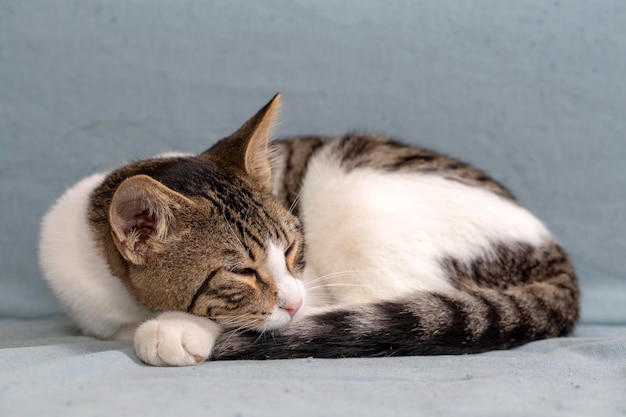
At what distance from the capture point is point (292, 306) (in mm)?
1728

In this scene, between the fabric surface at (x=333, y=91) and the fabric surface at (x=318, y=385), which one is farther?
the fabric surface at (x=333, y=91)

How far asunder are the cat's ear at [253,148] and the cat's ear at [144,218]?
0.31 meters

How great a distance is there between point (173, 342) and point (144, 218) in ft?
1.08

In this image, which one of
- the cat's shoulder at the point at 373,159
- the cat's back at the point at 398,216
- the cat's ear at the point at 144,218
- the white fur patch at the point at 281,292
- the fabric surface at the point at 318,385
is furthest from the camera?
the cat's shoulder at the point at 373,159

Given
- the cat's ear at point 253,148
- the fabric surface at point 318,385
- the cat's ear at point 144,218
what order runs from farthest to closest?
the cat's ear at point 253,148
the cat's ear at point 144,218
the fabric surface at point 318,385

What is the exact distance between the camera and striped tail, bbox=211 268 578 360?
1738 mm

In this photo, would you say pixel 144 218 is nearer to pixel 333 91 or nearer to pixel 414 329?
pixel 414 329

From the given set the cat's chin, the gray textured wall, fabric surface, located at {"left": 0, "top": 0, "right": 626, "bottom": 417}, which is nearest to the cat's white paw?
the cat's chin

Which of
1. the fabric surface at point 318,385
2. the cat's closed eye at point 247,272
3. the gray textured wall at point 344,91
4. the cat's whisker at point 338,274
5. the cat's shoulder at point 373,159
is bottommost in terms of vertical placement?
the fabric surface at point 318,385

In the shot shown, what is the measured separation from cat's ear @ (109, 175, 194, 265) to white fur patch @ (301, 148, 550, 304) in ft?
1.87

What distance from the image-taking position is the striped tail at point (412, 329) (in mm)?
1738

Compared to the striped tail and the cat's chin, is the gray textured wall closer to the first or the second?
the striped tail

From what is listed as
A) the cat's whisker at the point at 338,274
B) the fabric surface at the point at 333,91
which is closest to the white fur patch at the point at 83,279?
the cat's whisker at the point at 338,274

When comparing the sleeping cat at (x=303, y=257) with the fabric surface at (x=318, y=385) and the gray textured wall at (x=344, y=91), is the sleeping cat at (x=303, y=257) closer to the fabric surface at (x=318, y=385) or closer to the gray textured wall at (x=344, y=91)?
the fabric surface at (x=318, y=385)
